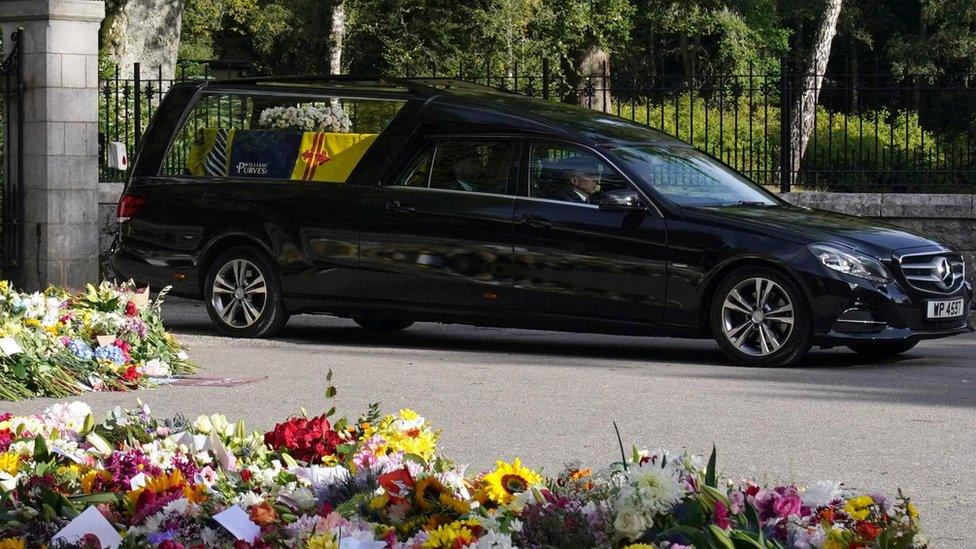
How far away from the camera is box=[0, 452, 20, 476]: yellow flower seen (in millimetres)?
4781

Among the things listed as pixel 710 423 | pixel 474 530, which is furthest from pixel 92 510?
pixel 710 423

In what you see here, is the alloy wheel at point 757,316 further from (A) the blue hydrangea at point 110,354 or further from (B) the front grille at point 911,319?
(A) the blue hydrangea at point 110,354

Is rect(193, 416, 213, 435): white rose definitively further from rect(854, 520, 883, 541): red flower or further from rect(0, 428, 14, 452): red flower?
rect(854, 520, 883, 541): red flower

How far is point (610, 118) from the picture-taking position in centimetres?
1246

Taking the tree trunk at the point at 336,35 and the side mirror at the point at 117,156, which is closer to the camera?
the side mirror at the point at 117,156

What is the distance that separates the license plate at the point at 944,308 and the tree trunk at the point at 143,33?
1498 cm

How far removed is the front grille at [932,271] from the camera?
10.8 m

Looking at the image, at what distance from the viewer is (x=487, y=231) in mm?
11547

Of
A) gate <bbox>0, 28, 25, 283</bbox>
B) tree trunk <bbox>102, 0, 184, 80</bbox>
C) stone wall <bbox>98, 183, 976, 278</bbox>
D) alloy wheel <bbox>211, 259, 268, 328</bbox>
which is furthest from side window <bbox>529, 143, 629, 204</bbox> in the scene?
tree trunk <bbox>102, 0, 184, 80</bbox>

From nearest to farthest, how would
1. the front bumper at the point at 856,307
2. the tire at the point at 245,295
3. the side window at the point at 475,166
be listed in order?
the front bumper at the point at 856,307 → the side window at the point at 475,166 → the tire at the point at 245,295

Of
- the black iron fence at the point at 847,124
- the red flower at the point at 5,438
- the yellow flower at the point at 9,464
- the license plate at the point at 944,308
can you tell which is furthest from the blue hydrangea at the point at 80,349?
the black iron fence at the point at 847,124

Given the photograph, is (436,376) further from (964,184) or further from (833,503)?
(964,184)

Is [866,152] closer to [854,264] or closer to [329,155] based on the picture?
[854,264]

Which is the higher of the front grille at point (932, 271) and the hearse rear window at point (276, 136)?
the hearse rear window at point (276, 136)
